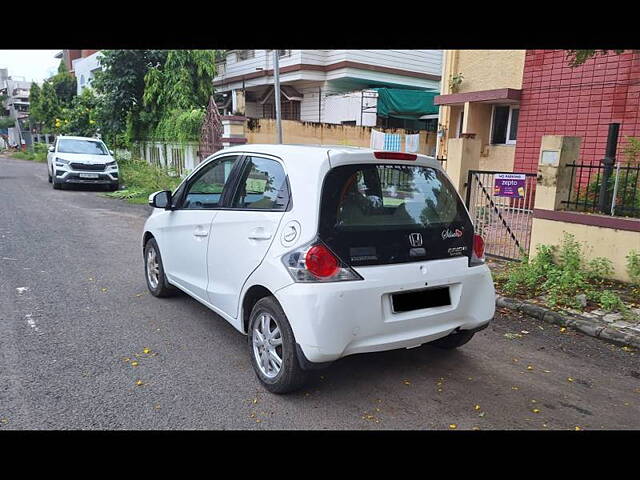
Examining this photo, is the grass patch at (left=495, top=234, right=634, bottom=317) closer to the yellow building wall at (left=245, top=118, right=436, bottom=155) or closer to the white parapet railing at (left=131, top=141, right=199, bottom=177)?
the yellow building wall at (left=245, top=118, right=436, bottom=155)

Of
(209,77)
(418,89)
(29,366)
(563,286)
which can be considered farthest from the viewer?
(418,89)

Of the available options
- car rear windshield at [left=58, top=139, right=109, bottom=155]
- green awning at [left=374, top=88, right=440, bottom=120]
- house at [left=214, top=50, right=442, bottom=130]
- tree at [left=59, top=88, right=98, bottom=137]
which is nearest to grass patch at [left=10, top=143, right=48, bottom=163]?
tree at [left=59, top=88, right=98, bottom=137]

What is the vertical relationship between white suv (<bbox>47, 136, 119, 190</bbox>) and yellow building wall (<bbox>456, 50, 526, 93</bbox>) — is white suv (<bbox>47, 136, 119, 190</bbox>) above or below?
below

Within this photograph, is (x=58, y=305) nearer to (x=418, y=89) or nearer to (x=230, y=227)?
(x=230, y=227)

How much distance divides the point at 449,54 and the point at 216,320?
409 inches

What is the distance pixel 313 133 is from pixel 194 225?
40.6ft

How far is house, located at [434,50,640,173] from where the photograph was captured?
9.39 meters

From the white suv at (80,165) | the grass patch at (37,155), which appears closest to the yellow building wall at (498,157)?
the white suv at (80,165)

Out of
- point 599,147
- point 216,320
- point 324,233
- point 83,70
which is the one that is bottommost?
point 216,320

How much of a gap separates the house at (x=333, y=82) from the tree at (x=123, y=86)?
365 cm

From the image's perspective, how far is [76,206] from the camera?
41.4 ft

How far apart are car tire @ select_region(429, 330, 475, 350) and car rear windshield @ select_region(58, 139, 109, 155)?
1543cm

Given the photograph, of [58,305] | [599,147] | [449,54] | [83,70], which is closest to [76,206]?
[58,305]

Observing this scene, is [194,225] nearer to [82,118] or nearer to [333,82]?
[333,82]
